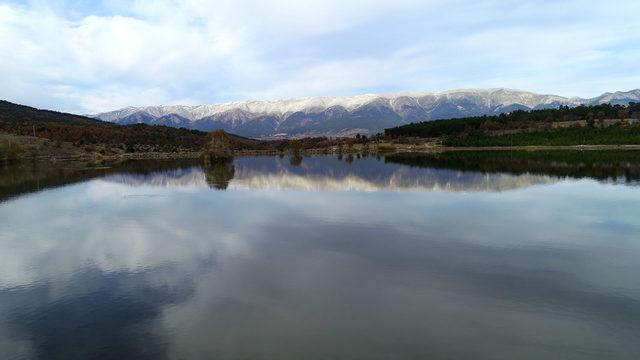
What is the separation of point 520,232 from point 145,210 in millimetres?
25743

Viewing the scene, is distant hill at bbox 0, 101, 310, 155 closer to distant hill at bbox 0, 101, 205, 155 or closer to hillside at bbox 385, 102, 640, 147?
distant hill at bbox 0, 101, 205, 155

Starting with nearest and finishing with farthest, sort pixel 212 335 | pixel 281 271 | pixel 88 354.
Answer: pixel 88 354, pixel 212 335, pixel 281 271

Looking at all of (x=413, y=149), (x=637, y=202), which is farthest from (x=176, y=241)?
(x=413, y=149)

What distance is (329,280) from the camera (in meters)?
17.2

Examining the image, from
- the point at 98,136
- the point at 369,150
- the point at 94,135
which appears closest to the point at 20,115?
the point at 94,135

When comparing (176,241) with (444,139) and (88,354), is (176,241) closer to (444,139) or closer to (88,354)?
(88,354)

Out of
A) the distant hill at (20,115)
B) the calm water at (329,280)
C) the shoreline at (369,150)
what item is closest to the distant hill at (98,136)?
the distant hill at (20,115)

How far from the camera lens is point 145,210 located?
116ft

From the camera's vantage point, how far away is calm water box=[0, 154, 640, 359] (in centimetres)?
1221

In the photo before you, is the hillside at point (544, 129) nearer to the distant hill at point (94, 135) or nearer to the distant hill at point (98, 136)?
the distant hill at point (98, 136)

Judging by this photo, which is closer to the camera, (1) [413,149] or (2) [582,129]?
(2) [582,129]

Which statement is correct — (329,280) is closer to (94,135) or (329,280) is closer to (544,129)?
(544,129)

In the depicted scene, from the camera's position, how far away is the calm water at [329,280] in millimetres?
12211

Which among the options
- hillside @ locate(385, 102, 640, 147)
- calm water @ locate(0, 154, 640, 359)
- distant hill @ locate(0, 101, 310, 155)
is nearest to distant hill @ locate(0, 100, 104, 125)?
distant hill @ locate(0, 101, 310, 155)
